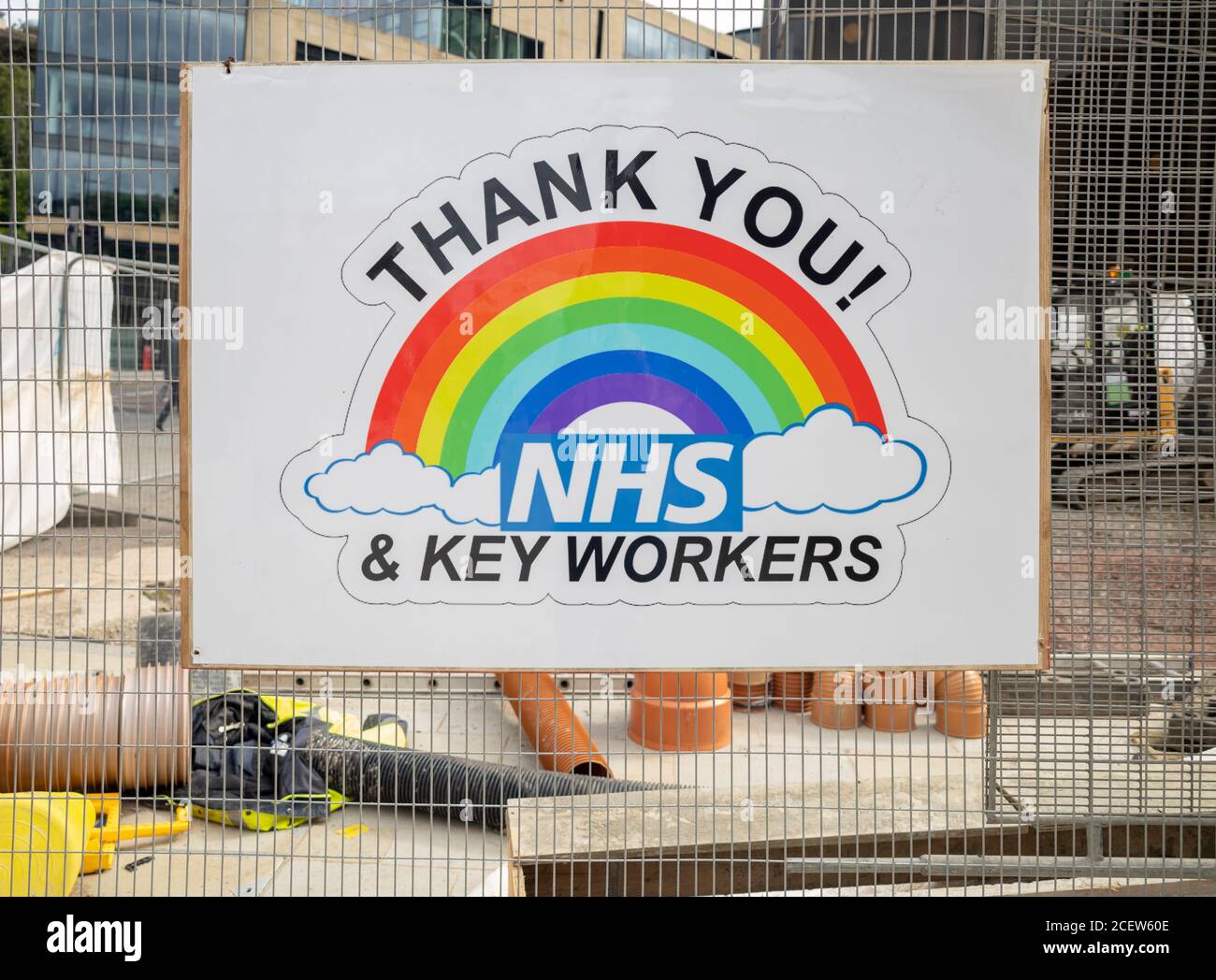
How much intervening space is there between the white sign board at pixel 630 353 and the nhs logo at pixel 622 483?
10 millimetres

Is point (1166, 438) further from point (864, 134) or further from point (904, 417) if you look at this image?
point (864, 134)

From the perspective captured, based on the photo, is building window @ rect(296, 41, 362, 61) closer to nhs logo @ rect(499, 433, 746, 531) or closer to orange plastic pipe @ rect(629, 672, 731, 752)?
nhs logo @ rect(499, 433, 746, 531)

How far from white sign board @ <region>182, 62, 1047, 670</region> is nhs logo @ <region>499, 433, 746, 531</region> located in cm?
1

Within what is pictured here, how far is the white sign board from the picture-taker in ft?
11.9


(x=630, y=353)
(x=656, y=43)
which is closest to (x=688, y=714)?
(x=630, y=353)

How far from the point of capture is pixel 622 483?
365 centimetres

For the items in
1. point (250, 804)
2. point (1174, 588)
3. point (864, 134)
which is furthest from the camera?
point (250, 804)

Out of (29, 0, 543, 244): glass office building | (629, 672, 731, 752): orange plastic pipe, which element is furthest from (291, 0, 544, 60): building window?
(629, 672, 731, 752): orange plastic pipe

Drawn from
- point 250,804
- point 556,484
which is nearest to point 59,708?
point 250,804

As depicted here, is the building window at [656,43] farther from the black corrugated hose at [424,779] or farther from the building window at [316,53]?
the black corrugated hose at [424,779]

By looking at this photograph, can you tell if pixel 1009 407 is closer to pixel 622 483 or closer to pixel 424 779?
pixel 622 483

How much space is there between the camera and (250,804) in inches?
203

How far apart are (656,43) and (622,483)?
5.29ft
